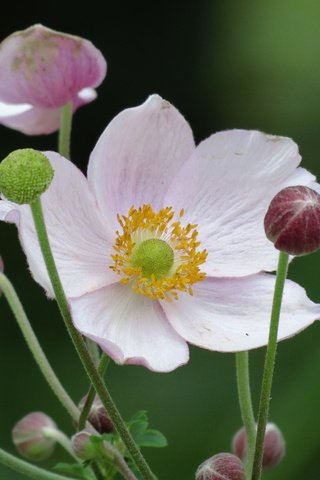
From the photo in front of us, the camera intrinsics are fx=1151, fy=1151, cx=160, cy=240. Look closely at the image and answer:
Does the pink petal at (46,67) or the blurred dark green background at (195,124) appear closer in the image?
the pink petal at (46,67)

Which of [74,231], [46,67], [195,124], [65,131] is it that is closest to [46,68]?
[46,67]

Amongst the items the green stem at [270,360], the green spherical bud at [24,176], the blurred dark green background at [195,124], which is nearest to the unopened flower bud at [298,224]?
the green stem at [270,360]

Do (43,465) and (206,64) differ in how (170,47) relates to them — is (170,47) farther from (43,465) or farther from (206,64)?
(43,465)

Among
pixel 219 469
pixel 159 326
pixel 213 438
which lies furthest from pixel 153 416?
pixel 219 469

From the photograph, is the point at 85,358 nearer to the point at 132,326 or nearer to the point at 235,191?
the point at 132,326

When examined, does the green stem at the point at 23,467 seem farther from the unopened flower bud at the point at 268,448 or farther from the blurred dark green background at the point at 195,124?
the blurred dark green background at the point at 195,124

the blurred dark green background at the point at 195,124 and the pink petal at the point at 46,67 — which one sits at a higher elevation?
the pink petal at the point at 46,67

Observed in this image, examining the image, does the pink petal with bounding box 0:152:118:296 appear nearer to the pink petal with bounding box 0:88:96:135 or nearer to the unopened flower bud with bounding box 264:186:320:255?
the pink petal with bounding box 0:88:96:135

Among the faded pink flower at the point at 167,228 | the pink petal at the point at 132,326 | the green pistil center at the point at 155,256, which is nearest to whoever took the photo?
the pink petal at the point at 132,326
